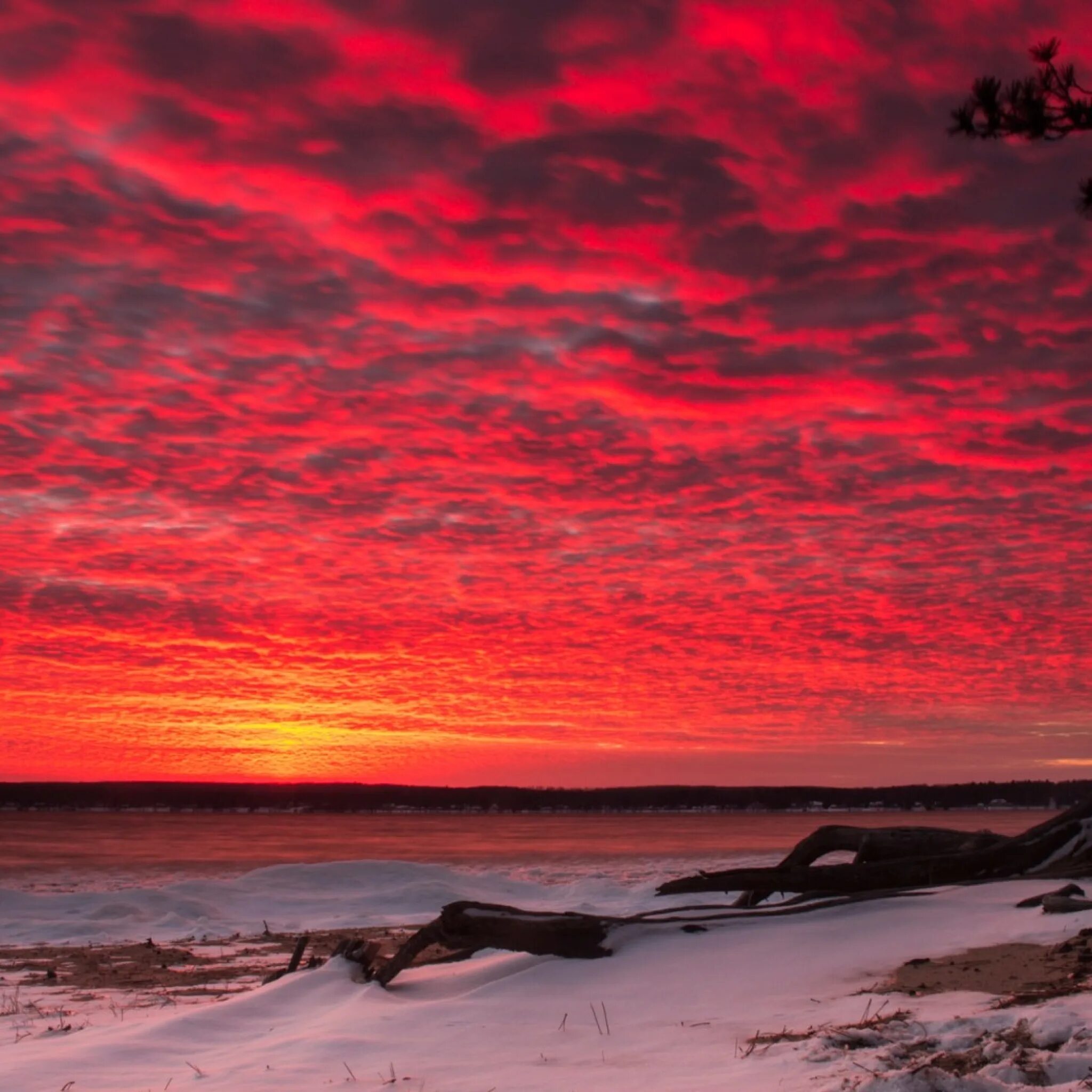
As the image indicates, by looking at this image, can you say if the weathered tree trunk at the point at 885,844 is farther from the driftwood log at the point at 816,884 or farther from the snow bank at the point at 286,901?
the snow bank at the point at 286,901

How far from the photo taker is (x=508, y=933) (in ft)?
29.2

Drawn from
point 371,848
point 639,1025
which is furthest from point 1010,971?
point 371,848

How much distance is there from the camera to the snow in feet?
17.6

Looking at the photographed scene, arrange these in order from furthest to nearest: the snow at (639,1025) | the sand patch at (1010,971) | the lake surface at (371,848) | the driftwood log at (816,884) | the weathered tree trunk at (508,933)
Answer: the lake surface at (371,848)
the driftwood log at (816,884)
the weathered tree trunk at (508,933)
the sand patch at (1010,971)
the snow at (639,1025)

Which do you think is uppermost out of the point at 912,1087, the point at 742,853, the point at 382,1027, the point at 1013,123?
the point at 1013,123

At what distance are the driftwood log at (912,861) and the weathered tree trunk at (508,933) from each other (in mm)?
1966

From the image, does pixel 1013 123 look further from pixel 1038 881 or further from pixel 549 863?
pixel 549 863

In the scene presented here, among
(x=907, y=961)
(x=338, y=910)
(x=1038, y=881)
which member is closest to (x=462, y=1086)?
(x=907, y=961)

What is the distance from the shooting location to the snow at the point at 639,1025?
535 cm

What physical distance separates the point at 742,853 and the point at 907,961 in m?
41.3

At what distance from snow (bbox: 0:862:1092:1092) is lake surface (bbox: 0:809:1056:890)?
21.7m

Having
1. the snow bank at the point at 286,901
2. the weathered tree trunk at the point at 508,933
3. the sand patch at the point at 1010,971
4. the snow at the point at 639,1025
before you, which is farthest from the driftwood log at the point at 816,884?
the snow bank at the point at 286,901

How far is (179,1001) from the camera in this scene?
34.7ft

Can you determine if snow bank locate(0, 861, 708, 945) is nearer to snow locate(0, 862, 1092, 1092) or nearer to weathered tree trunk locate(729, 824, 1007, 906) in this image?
weathered tree trunk locate(729, 824, 1007, 906)
